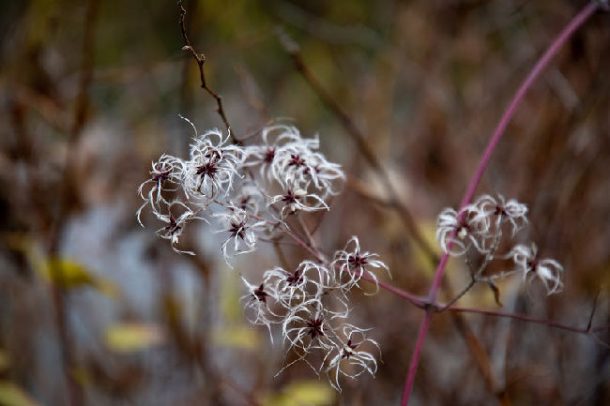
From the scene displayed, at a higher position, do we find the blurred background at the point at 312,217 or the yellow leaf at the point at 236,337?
the blurred background at the point at 312,217

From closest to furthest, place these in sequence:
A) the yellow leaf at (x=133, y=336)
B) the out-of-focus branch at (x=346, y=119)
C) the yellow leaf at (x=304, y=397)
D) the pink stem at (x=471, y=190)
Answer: the pink stem at (x=471, y=190) → the out-of-focus branch at (x=346, y=119) → the yellow leaf at (x=304, y=397) → the yellow leaf at (x=133, y=336)

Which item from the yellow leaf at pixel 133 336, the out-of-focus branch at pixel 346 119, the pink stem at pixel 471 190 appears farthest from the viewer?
the yellow leaf at pixel 133 336

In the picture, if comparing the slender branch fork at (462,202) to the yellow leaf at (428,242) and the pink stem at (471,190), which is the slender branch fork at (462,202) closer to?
the pink stem at (471,190)

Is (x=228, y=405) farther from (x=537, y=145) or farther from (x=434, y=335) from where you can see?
(x=537, y=145)

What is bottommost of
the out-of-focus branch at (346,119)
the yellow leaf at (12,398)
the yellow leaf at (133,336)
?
the yellow leaf at (12,398)

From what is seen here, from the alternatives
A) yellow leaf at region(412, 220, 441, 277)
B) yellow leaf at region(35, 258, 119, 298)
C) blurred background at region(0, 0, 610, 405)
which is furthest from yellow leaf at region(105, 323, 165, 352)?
yellow leaf at region(412, 220, 441, 277)

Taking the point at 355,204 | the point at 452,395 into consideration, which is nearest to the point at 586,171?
the point at 452,395

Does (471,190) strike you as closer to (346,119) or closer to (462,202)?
(462,202)

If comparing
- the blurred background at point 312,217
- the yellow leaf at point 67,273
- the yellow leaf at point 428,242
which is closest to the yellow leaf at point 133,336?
the blurred background at point 312,217
